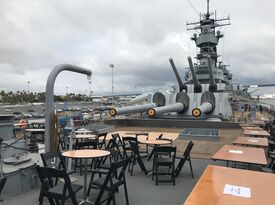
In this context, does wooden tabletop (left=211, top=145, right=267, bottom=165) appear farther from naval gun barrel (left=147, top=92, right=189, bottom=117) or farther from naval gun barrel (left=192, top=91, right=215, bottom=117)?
naval gun barrel (left=192, top=91, right=215, bottom=117)

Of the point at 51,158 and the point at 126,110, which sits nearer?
the point at 51,158

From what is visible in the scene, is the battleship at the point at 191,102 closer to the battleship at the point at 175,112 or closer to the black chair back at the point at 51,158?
the battleship at the point at 175,112

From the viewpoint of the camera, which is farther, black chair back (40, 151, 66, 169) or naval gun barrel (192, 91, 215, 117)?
naval gun barrel (192, 91, 215, 117)

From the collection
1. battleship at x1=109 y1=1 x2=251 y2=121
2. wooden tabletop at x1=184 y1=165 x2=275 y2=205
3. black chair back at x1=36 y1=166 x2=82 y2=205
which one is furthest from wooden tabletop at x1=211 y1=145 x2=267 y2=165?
battleship at x1=109 y1=1 x2=251 y2=121

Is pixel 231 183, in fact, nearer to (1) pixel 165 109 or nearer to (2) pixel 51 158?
(2) pixel 51 158

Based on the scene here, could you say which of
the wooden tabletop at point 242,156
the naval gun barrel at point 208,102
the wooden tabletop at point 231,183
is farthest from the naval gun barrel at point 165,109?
the wooden tabletop at point 231,183

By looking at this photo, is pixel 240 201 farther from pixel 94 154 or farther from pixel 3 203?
pixel 3 203

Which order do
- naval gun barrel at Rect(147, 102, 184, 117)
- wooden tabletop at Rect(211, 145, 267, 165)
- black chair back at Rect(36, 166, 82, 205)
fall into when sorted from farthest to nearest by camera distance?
naval gun barrel at Rect(147, 102, 184, 117)
wooden tabletop at Rect(211, 145, 267, 165)
black chair back at Rect(36, 166, 82, 205)

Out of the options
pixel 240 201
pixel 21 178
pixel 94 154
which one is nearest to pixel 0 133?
pixel 21 178

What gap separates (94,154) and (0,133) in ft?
12.7

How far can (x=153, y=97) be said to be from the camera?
23.7 meters

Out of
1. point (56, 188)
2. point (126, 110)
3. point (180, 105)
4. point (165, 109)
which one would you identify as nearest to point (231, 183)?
point (56, 188)

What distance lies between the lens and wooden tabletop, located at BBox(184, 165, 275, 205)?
235cm

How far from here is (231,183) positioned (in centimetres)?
292
